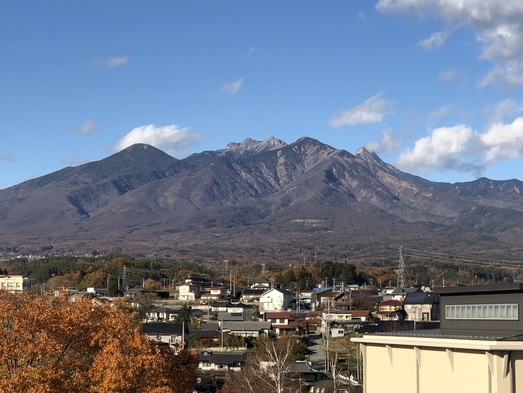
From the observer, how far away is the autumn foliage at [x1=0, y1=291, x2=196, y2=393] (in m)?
13.1

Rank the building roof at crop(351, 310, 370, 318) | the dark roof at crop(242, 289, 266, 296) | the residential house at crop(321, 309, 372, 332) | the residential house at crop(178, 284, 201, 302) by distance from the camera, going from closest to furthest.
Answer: the residential house at crop(321, 309, 372, 332) → the building roof at crop(351, 310, 370, 318) → the residential house at crop(178, 284, 201, 302) → the dark roof at crop(242, 289, 266, 296)

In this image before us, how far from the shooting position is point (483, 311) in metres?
12.8

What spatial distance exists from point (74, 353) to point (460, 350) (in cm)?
669

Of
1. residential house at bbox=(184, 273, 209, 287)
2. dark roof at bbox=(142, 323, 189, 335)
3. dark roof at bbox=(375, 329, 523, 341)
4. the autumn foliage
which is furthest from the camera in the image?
residential house at bbox=(184, 273, 209, 287)

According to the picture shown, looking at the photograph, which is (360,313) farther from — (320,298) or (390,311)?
(320,298)

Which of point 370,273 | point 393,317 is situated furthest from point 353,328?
point 370,273

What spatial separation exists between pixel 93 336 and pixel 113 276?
60.8m

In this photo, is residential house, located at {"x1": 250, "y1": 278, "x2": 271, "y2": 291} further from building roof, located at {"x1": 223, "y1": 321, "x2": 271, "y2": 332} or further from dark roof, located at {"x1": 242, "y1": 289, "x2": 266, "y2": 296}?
building roof, located at {"x1": 223, "y1": 321, "x2": 271, "y2": 332}

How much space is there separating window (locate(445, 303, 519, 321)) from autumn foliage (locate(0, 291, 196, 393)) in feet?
16.1

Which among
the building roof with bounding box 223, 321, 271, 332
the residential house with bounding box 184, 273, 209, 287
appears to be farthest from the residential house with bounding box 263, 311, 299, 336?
the residential house with bounding box 184, 273, 209, 287

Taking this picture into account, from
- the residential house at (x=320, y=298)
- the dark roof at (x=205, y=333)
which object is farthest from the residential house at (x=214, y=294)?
the dark roof at (x=205, y=333)

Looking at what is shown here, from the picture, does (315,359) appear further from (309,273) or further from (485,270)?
(485,270)

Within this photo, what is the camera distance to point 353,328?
4412cm

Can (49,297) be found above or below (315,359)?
above
